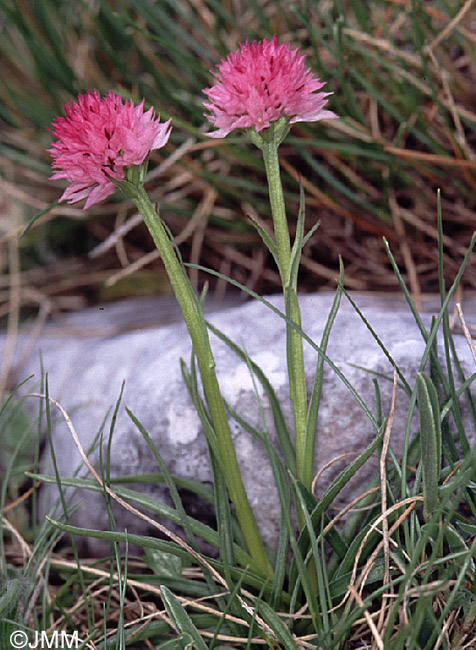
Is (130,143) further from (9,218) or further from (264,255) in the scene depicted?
(9,218)

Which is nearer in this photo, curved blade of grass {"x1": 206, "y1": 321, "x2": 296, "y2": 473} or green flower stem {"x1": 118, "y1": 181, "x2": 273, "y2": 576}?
green flower stem {"x1": 118, "y1": 181, "x2": 273, "y2": 576}

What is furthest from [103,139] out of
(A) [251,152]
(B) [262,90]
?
(A) [251,152]

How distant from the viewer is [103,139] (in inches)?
20.2

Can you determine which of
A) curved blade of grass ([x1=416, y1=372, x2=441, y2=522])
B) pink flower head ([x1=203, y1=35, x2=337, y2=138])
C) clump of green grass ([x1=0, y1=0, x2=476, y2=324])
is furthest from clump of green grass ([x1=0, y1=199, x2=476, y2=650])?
clump of green grass ([x1=0, y1=0, x2=476, y2=324])

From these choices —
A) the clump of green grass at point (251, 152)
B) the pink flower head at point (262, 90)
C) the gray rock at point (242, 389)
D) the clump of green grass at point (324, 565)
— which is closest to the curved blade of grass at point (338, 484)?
the clump of green grass at point (324, 565)

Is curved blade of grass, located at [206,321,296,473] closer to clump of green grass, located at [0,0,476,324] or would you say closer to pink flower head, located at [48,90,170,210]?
pink flower head, located at [48,90,170,210]

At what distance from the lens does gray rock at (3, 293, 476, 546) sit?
2.39 ft

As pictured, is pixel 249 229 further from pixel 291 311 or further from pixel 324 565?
pixel 324 565

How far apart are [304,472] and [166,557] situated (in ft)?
0.68

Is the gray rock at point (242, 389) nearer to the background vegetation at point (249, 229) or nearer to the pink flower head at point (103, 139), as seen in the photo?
the background vegetation at point (249, 229)

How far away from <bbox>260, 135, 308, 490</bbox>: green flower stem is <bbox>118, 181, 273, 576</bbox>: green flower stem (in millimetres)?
74

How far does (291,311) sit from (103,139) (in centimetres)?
25

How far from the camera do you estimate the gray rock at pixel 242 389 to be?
730mm

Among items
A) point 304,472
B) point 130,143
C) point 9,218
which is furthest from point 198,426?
point 9,218
